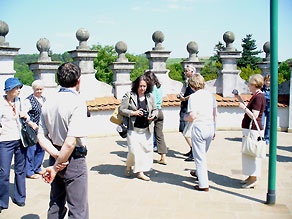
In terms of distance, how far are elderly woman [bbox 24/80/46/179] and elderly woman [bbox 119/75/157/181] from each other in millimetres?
1505

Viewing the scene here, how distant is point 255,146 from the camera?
562cm

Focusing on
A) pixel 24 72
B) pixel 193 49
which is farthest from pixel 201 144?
pixel 24 72

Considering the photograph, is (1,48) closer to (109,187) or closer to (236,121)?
(109,187)

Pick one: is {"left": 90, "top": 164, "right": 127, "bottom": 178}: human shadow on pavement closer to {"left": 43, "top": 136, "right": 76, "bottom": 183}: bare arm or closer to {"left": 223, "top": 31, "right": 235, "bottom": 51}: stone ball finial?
{"left": 43, "top": 136, "right": 76, "bottom": 183}: bare arm

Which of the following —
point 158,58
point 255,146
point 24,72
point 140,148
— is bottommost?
point 140,148

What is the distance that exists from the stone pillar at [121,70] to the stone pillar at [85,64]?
54cm

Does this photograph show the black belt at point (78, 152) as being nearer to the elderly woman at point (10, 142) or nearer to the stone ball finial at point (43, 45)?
the elderly woman at point (10, 142)

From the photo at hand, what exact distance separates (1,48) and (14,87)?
473 centimetres

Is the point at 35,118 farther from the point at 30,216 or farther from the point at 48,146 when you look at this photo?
the point at 48,146

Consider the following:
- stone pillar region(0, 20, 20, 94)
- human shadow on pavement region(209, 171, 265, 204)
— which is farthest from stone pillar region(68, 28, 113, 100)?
human shadow on pavement region(209, 171, 265, 204)

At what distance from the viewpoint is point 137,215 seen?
485 centimetres

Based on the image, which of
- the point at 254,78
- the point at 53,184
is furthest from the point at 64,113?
the point at 254,78

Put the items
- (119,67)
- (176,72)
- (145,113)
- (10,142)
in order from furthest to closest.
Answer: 1. (176,72)
2. (119,67)
3. (145,113)
4. (10,142)

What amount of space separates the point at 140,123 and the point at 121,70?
198 inches
